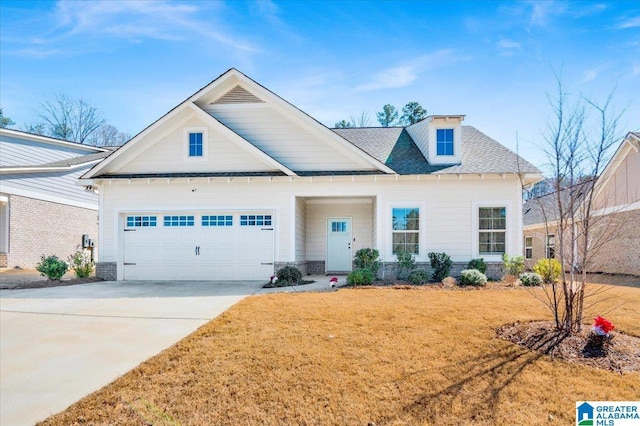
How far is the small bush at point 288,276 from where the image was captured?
459 inches

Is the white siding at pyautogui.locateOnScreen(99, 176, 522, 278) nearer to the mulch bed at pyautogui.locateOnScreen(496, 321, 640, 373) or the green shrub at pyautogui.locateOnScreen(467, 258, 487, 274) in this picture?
the green shrub at pyautogui.locateOnScreen(467, 258, 487, 274)

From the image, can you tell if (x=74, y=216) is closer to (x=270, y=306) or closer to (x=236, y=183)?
(x=236, y=183)

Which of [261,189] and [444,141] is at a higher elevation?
[444,141]

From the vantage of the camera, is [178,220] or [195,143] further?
[195,143]

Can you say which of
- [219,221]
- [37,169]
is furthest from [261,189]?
[37,169]

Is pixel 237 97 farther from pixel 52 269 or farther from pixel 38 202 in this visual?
pixel 38 202

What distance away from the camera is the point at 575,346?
526 cm

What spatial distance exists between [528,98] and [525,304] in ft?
15.1

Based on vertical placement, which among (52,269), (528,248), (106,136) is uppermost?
(106,136)

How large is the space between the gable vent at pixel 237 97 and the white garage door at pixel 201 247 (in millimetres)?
4339

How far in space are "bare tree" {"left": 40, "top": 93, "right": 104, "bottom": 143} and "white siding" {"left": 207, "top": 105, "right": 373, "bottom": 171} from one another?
3257 cm

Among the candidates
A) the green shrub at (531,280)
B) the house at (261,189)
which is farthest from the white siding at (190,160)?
the green shrub at (531,280)

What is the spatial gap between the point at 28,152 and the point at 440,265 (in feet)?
71.9

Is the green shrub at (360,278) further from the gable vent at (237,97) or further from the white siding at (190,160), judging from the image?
the gable vent at (237,97)
